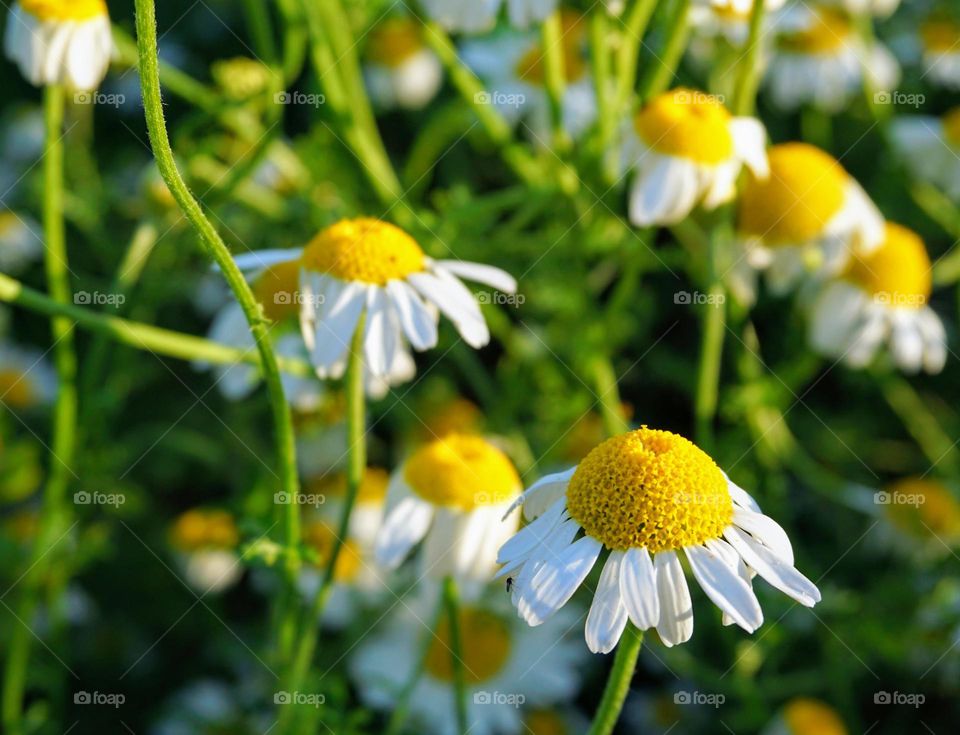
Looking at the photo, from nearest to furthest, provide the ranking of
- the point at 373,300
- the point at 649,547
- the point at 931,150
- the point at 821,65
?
the point at 649,547, the point at 373,300, the point at 931,150, the point at 821,65

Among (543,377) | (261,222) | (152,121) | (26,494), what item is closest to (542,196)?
(543,377)

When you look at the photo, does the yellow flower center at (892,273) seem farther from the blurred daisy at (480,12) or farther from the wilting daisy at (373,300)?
the wilting daisy at (373,300)

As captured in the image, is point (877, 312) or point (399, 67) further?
point (399, 67)

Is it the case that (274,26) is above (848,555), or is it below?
above

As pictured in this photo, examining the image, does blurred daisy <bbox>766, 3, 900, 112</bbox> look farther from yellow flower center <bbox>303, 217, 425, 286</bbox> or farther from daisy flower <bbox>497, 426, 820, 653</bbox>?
daisy flower <bbox>497, 426, 820, 653</bbox>

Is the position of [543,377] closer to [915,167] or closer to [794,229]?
[794,229]

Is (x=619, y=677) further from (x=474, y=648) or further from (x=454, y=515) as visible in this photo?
(x=474, y=648)

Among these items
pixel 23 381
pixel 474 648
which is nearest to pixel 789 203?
pixel 474 648
